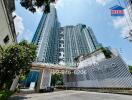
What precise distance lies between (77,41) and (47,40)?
941 inches

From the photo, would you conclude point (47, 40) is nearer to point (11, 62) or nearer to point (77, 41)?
point (77, 41)

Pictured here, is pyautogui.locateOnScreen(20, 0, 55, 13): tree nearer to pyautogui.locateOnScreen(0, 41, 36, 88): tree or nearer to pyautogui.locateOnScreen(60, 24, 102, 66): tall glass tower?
pyautogui.locateOnScreen(0, 41, 36, 88): tree

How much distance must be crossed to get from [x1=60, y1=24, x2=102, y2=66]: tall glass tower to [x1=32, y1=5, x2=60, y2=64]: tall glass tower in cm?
597

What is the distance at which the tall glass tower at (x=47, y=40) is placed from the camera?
126381 millimetres

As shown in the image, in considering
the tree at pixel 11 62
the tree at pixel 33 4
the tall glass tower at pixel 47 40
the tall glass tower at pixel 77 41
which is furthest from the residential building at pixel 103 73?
the tall glass tower at pixel 77 41

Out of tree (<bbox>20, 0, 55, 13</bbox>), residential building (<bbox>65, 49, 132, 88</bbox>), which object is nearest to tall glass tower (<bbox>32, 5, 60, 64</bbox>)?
residential building (<bbox>65, 49, 132, 88</bbox>)

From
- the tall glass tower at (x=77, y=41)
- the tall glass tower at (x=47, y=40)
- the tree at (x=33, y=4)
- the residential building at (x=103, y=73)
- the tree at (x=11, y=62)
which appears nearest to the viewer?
the tree at (x=33, y=4)

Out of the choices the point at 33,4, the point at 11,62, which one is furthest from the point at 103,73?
the point at 33,4

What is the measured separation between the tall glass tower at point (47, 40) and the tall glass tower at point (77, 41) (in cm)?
597

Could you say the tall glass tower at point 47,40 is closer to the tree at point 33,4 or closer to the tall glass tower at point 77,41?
the tall glass tower at point 77,41

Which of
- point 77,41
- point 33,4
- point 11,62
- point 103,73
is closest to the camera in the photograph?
point 33,4

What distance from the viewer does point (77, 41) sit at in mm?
138250

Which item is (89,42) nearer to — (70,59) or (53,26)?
(70,59)

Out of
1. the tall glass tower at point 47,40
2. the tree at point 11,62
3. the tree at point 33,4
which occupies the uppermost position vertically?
the tall glass tower at point 47,40
